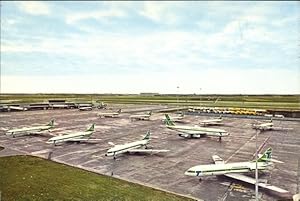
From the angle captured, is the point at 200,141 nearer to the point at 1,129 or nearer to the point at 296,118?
the point at 1,129

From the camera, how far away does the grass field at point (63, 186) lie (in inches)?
Answer: 1377

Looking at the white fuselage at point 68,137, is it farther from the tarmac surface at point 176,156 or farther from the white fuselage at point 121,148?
the white fuselage at point 121,148

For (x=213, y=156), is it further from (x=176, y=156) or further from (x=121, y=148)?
(x=121, y=148)

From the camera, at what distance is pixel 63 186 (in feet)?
125

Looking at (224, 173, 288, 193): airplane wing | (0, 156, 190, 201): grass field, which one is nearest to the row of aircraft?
(224, 173, 288, 193): airplane wing

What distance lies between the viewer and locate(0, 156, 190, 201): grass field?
115 feet

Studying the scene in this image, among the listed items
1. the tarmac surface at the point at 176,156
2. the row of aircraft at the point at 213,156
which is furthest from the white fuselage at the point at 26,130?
the tarmac surface at the point at 176,156

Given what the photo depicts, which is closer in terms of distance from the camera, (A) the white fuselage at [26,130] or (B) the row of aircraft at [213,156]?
(B) the row of aircraft at [213,156]

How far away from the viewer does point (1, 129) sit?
286 feet

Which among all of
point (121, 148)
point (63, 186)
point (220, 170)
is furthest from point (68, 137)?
point (220, 170)

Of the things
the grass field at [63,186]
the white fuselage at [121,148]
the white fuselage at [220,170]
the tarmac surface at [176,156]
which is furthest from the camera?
the white fuselage at [121,148]

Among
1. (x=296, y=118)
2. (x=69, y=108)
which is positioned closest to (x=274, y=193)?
(x=296, y=118)

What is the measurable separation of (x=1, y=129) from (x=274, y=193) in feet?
256

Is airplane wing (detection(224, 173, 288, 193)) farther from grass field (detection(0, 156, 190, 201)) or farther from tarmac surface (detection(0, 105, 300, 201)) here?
grass field (detection(0, 156, 190, 201))
